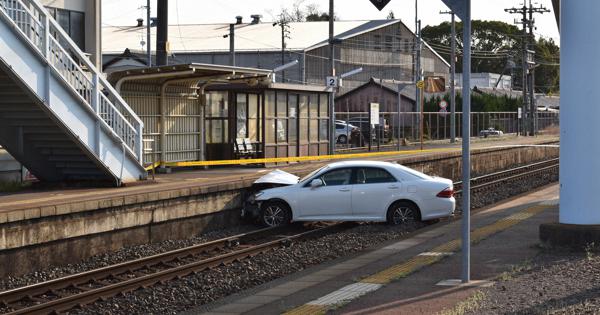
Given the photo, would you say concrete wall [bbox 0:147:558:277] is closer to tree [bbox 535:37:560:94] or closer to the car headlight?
the car headlight

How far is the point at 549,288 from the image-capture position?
9836 mm

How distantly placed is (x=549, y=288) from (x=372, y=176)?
350 inches

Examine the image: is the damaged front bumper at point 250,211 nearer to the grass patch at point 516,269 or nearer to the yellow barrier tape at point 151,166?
the yellow barrier tape at point 151,166

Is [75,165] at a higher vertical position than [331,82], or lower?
lower

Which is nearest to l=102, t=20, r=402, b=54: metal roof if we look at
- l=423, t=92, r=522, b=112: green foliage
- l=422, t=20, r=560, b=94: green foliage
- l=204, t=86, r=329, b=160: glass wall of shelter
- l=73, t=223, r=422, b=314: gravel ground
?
l=423, t=92, r=522, b=112: green foliage

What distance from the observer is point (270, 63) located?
74875 mm

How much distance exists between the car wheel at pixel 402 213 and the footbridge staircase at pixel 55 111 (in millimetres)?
5955

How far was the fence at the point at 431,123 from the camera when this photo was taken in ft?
176

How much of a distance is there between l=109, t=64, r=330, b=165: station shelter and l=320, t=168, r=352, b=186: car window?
18.1 ft

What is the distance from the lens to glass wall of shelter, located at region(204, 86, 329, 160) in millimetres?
27297

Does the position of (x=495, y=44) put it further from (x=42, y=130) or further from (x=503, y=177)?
(x=42, y=130)

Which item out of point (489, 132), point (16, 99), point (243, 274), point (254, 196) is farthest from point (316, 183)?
point (489, 132)

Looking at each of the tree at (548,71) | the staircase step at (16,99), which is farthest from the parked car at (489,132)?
the tree at (548,71)

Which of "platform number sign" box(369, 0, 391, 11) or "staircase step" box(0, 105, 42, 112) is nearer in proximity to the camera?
"platform number sign" box(369, 0, 391, 11)
